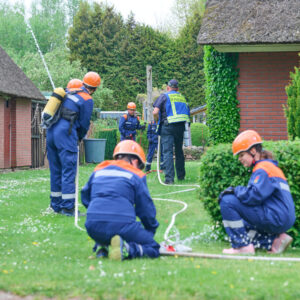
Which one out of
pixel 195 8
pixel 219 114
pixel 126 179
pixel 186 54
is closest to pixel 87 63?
pixel 186 54

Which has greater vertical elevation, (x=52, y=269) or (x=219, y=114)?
(x=219, y=114)

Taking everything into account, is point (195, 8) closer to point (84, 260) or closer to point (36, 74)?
point (36, 74)

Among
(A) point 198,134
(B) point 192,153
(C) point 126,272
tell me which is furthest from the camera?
(A) point 198,134

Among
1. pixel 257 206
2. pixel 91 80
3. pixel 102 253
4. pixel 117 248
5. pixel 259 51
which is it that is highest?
pixel 259 51

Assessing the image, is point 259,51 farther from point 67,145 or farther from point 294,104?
point 67,145

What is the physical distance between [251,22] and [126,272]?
10166mm

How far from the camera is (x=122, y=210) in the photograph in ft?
18.1

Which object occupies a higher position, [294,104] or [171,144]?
[294,104]

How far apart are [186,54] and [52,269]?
4950 centimetres

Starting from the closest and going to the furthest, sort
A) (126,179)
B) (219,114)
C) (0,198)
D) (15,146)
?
(126,179) → (0,198) → (219,114) → (15,146)

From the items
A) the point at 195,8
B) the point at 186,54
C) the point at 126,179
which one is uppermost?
the point at 195,8

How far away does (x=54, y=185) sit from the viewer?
9.00 meters

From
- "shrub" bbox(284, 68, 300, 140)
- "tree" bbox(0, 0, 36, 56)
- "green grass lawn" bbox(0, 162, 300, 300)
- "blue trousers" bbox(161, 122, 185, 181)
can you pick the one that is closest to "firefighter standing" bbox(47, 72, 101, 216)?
"green grass lawn" bbox(0, 162, 300, 300)

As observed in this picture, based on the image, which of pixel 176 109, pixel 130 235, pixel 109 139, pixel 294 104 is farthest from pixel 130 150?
pixel 109 139
